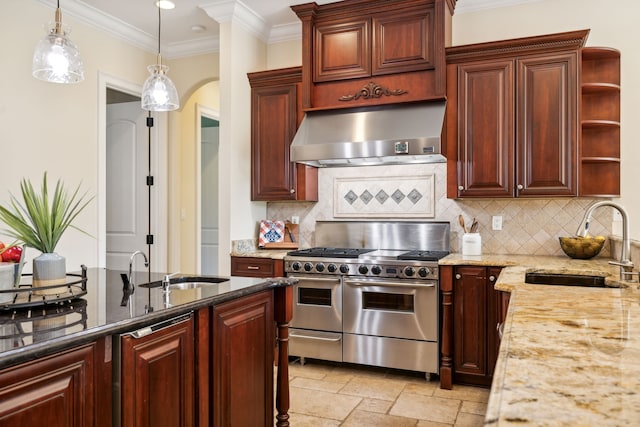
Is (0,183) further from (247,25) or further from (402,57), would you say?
(402,57)

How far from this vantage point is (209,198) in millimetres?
6309

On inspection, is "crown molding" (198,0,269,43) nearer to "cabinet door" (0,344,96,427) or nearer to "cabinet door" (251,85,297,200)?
"cabinet door" (251,85,297,200)

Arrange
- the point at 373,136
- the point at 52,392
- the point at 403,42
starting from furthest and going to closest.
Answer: the point at 403,42 → the point at 373,136 → the point at 52,392

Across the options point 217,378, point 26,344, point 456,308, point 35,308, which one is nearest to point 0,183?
point 35,308

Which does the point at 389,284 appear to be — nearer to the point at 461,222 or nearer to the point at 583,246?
the point at 461,222

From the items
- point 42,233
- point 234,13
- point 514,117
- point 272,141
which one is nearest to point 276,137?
point 272,141

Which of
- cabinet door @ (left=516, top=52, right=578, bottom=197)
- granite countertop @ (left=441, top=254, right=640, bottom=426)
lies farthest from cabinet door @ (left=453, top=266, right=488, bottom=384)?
granite countertop @ (left=441, top=254, right=640, bottom=426)

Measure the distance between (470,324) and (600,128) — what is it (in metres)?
1.70

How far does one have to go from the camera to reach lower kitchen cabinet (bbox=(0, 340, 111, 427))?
1.22 m

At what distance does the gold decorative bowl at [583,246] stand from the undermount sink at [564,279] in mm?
732

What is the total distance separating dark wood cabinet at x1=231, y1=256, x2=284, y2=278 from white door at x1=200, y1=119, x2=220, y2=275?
2139mm

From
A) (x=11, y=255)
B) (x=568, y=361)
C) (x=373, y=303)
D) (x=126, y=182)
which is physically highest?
(x=126, y=182)

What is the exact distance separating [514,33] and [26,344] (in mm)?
3874

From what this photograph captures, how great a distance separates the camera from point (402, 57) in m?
3.78
